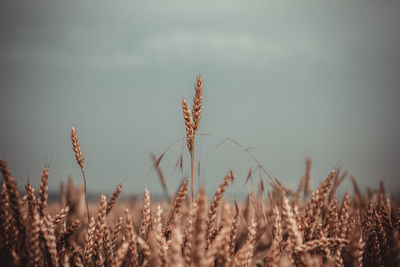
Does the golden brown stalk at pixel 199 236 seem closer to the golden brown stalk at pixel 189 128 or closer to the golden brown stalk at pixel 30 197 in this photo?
the golden brown stalk at pixel 189 128

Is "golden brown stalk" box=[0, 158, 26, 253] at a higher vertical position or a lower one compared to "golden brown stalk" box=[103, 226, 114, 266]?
higher

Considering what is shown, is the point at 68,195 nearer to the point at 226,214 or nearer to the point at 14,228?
the point at 14,228

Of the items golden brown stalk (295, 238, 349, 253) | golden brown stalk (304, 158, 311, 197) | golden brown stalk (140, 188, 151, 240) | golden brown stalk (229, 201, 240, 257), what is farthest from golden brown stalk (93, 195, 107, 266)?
golden brown stalk (304, 158, 311, 197)

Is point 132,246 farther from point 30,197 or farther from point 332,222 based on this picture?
point 332,222

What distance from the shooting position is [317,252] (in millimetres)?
1455

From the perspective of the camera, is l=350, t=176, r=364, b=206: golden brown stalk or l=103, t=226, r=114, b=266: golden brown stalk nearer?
l=103, t=226, r=114, b=266: golden brown stalk

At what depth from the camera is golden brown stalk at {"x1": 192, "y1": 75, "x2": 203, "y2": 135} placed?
1.45 m

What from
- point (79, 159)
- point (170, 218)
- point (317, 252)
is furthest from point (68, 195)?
point (317, 252)

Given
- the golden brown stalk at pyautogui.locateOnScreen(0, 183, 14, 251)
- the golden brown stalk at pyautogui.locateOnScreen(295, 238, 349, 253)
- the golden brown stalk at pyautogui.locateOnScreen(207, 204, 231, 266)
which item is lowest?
the golden brown stalk at pyautogui.locateOnScreen(295, 238, 349, 253)

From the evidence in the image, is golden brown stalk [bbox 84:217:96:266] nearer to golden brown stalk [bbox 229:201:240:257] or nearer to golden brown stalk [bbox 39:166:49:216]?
golden brown stalk [bbox 39:166:49:216]

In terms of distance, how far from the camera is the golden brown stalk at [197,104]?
4.75 ft

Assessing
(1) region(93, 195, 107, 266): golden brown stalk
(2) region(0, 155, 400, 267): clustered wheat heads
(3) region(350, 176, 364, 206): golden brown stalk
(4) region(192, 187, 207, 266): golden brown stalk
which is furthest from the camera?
(3) region(350, 176, 364, 206): golden brown stalk

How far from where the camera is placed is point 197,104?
1.46m

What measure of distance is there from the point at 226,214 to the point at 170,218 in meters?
0.65
